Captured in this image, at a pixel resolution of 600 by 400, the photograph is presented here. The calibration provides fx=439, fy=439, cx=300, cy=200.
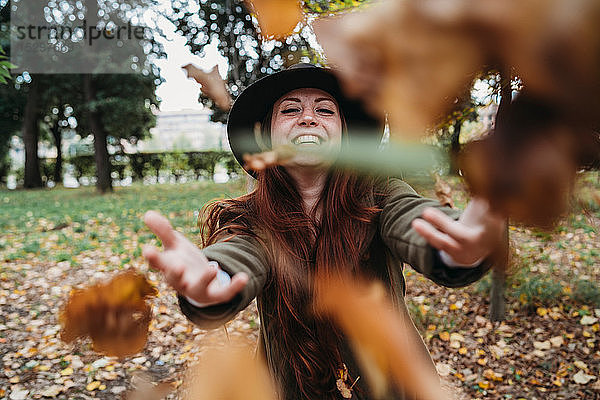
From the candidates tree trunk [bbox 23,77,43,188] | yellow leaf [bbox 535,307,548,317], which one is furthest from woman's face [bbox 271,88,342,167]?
tree trunk [bbox 23,77,43,188]

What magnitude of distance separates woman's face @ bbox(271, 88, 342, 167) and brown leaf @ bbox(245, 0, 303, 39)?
287 millimetres

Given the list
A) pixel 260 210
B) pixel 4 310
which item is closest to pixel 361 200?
pixel 260 210

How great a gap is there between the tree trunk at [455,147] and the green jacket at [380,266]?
0.57ft

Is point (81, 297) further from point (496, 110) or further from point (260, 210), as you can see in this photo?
point (496, 110)

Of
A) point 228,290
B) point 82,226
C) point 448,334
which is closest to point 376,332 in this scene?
point 228,290

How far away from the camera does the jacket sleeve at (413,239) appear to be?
732mm

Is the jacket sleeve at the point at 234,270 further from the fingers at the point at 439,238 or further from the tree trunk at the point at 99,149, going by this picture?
the tree trunk at the point at 99,149

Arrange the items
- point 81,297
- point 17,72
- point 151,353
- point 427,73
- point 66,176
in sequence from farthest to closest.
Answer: point 66,176 < point 17,72 < point 151,353 < point 81,297 < point 427,73

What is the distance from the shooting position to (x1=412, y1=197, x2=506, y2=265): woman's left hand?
580 mm

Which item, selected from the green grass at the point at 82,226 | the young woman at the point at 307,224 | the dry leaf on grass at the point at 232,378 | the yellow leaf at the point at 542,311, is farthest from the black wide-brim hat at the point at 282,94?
the yellow leaf at the point at 542,311

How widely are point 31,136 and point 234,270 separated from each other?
17.0 m

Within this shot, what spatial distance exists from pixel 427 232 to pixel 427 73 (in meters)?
0.25

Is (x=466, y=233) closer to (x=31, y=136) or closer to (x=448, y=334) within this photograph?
(x=448, y=334)

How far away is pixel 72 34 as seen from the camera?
10.2 meters
